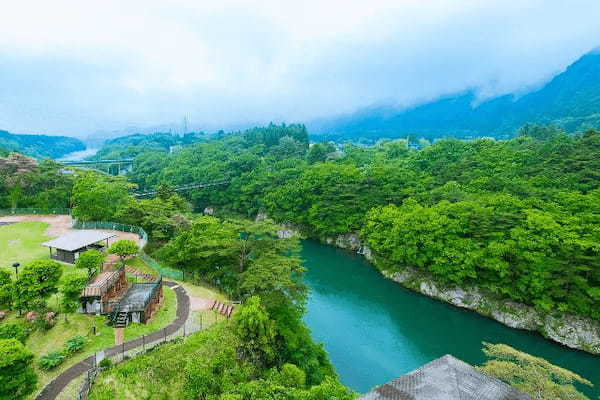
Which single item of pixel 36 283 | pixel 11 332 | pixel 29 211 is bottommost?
pixel 11 332

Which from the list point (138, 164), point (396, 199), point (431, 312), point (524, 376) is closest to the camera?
point (524, 376)

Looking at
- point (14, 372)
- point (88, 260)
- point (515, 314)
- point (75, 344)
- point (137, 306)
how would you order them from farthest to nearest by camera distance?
point (515, 314) < point (88, 260) < point (137, 306) < point (75, 344) < point (14, 372)

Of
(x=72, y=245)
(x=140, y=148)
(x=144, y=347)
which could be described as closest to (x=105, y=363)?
(x=144, y=347)

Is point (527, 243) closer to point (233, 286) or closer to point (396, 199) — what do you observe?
point (396, 199)

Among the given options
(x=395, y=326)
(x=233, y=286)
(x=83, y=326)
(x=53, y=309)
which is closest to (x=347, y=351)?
(x=395, y=326)

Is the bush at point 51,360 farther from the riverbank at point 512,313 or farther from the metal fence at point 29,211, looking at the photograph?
the riverbank at point 512,313

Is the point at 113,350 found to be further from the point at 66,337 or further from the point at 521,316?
the point at 521,316

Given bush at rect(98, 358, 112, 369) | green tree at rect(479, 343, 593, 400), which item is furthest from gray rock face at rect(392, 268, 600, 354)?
bush at rect(98, 358, 112, 369)

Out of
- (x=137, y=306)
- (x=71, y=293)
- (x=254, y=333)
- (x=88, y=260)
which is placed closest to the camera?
(x=71, y=293)
